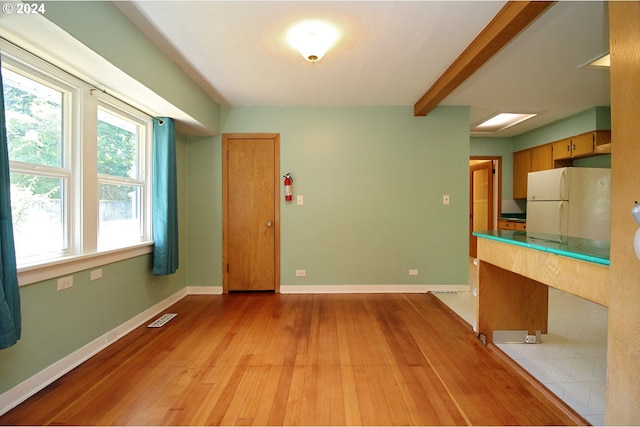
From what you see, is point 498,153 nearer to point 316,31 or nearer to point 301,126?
point 301,126

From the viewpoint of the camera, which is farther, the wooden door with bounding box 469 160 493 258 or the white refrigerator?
the wooden door with bounding box 469 160 493 258

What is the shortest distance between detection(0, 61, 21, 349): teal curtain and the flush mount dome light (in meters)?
1.75

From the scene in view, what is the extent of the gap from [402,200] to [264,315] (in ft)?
7.37

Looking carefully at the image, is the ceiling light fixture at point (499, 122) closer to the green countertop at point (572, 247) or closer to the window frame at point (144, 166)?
the green countertop at point (572, 247)

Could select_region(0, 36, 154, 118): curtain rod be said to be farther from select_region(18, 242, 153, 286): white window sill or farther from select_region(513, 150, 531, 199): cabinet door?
select_region(513, 150, 531, 199): cabinet door

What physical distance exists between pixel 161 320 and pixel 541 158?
19.2 ft

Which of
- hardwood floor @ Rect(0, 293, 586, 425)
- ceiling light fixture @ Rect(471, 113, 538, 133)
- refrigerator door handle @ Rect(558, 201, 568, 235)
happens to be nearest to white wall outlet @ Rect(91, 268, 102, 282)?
hardwood floor @ Rect(0, 293, 586, 425)

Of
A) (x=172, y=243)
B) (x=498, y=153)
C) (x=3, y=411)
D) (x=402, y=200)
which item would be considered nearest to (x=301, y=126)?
(x=402, y=200)

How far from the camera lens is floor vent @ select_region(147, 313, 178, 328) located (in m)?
2.54

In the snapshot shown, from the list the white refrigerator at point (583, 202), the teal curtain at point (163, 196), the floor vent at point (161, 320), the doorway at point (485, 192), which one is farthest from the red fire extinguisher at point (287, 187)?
the doorway at point (485, 192)

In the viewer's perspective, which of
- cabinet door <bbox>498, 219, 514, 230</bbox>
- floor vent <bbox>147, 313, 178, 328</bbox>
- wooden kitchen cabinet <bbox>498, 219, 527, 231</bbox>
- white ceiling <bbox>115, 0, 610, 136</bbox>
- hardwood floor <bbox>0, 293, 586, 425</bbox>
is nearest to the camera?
hardwood floor <bbox>0, 293, 586, 425</bbox>

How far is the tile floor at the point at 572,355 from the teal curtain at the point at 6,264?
3.05 metres

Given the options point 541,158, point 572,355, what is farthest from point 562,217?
point 572,355

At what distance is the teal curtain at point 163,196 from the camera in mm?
2715
